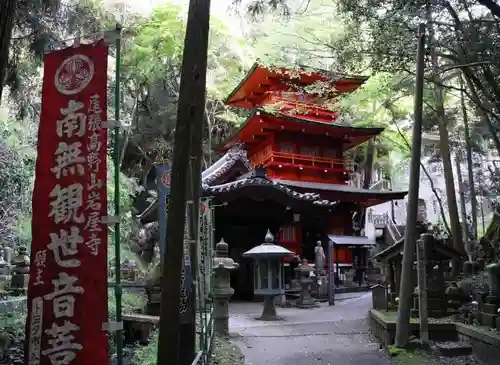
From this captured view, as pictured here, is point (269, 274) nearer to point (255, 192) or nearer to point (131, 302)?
point (131, 302)

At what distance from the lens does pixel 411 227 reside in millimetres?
8055

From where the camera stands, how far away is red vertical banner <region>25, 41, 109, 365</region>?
3492 millimetres

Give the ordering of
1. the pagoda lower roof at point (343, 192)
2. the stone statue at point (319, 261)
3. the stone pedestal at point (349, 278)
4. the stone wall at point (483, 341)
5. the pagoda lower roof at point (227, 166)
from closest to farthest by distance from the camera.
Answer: the stone wall at point (483, 341), the stone statue at point (319, 261), the pagoda lower roof at point (227, 166), the stone pedestal at point (349, 278), the pagoda lower roof at point (343, 192)

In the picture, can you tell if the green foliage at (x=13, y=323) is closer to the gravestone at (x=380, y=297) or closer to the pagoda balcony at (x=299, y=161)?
the gravestone at (x=380, y=297)

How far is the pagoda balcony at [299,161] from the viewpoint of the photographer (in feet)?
67.9

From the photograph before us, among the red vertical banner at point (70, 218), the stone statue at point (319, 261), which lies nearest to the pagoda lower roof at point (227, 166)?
the stone statue at point (319, 261)

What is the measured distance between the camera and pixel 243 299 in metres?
17.2

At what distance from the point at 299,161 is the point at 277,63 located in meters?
5.52

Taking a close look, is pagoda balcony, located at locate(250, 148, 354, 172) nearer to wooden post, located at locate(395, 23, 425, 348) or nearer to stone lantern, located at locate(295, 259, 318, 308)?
stone lantern, located at locate(295, 259, 318, 308)

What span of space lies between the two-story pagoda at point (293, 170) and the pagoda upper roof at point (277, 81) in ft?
0.14

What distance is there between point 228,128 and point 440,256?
19.3 metres

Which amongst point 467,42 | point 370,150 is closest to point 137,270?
point 467,42

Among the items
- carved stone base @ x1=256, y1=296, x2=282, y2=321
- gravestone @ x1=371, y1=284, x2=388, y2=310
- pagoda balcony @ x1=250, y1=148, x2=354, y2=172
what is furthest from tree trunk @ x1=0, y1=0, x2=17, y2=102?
pagoda balcony @ x1=250, y1=148, x2=354, y2=172

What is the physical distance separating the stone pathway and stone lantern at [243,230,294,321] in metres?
0.52
